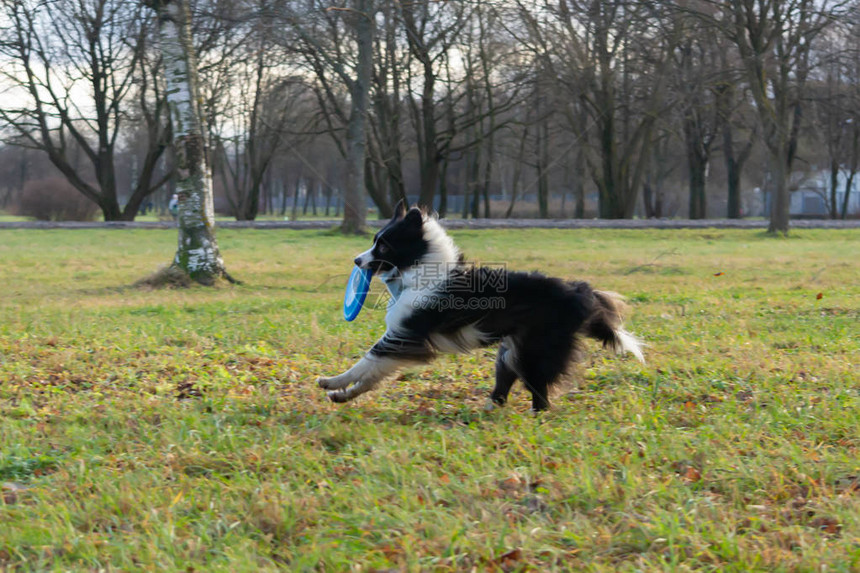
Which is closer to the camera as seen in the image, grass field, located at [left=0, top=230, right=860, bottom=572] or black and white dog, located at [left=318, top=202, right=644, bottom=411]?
grass field, located at [left=0, top=230, right=860, bottom=572]

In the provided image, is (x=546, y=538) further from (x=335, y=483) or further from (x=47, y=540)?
(x=47, y=540)

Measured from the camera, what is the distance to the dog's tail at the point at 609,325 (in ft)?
16.5

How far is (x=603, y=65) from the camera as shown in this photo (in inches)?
1029

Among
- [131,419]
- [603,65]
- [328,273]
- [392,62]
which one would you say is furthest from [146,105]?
[131,419]

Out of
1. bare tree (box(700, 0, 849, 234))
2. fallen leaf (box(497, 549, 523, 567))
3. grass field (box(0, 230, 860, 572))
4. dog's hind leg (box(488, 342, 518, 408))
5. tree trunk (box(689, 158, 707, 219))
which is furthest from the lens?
tree trunk (box(689, 158, 707, 219))

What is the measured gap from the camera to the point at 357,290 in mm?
5547

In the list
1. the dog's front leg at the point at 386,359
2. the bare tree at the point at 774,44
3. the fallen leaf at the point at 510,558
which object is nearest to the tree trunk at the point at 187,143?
the dog's front leg at the point at 386,359

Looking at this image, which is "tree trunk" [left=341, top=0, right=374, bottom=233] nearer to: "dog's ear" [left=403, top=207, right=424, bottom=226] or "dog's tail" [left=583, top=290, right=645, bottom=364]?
"dog's ear" [left=403, top=207, right=424, bottom=226]

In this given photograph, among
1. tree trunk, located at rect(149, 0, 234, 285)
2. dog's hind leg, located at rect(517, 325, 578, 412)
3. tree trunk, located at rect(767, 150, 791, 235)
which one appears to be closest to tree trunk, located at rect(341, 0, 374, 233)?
tree trunk, located at rect(149, 0, 234, 285)


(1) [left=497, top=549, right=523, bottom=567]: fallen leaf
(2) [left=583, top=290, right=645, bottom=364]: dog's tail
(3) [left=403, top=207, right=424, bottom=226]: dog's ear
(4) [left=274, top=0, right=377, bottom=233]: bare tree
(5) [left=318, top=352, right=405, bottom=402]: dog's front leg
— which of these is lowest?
(1) [left=497, top=549, right=523, bottom=567]: fallen leaf

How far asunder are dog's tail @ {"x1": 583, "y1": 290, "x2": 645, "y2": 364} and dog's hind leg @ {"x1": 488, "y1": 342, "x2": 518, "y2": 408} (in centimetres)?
54

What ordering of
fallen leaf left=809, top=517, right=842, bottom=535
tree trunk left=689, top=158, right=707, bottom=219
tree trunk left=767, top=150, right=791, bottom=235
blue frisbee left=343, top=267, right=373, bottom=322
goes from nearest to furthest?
fallen leaf left=809, top=517, right=842, bottom=535 → blue frisbee left=343, top=267, right=373, bottom=322 → tree trunk left=767, top=150, right=791, bottom=235 → tree trunk left=689, top=158, right=707, bottom=219

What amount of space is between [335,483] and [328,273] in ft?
33.5

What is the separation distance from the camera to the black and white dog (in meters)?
4.82
